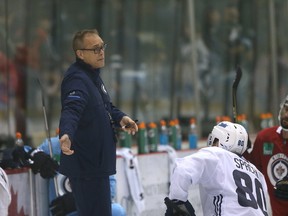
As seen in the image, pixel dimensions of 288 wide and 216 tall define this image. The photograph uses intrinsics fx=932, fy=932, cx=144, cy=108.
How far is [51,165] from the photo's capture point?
6.30m

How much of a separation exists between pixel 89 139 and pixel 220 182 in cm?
86

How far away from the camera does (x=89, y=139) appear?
5512 mm

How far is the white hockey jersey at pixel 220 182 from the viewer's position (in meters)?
5.06

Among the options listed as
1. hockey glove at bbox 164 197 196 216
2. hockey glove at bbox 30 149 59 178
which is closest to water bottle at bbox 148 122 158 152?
hockey glove at bbox 30 149 59 178

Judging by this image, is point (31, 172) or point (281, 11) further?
point (281, 11)

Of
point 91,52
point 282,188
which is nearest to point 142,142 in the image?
point 282,188

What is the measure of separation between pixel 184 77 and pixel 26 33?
8.62 feet

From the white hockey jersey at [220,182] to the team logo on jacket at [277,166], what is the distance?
1.40 metres

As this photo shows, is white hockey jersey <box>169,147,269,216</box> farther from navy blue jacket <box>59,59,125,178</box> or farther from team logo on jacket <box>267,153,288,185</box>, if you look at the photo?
team logo on jacket <box>267,153,288,185</box>

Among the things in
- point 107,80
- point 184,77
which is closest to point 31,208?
point 107,80

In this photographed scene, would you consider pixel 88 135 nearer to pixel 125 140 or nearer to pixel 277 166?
pixel 277 166

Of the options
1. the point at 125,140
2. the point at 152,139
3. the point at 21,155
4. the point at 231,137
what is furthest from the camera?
the point at 152,139

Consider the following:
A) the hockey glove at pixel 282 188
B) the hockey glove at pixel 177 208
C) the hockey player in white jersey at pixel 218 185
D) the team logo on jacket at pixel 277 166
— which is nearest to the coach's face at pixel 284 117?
the team logo on jacket at pixel 277 166

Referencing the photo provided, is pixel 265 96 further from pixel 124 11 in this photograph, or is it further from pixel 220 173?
pixel 220 173
